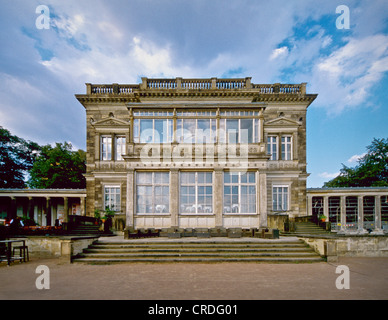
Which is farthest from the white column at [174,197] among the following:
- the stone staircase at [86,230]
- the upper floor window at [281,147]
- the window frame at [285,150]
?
the window frame at [285,150]

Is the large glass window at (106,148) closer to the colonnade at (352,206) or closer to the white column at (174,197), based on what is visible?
the white column at (174,197)

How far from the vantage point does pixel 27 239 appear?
42.0 feet

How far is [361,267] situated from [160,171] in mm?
11617

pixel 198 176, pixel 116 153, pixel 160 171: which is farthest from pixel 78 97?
pixel 198 176

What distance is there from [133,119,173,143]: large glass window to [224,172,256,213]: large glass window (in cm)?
480

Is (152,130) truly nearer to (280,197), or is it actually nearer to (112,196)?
(112,196)

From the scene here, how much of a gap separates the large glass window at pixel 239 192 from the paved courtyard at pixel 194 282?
660 centimetres

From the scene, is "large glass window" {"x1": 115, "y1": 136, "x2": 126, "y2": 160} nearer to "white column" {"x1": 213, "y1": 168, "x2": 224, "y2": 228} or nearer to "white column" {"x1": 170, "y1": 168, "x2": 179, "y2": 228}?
"white column" {"x1": 170, "y1": 168, "x2": 179, "y2": 228}

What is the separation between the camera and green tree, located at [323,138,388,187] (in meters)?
34.9

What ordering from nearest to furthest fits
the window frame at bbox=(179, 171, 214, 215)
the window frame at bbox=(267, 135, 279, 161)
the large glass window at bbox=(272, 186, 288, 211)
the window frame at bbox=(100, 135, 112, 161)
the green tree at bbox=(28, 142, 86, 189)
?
the window frame at bbox=(179, 171, 214, 215)
the large glass window at bbox=(272, 186, 288, 211)
the window frame at bbox=(267, 135, 279, 161)
the window frame at bbox=(100, 135, 112, 161)
the green tree at bbox=(28, 142, 86, 189)

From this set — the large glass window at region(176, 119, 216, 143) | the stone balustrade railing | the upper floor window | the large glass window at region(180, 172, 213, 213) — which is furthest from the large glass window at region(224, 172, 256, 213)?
the stone balustrade railing

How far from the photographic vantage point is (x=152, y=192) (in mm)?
16922

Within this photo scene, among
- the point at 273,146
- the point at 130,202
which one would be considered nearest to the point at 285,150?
the point at 273,146

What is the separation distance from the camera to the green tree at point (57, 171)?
32406 millimetres
